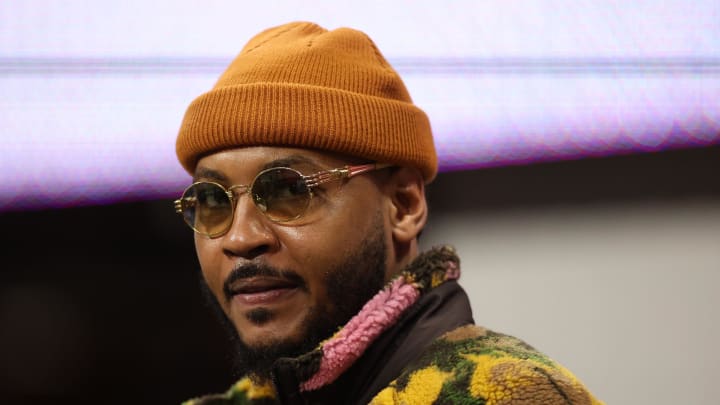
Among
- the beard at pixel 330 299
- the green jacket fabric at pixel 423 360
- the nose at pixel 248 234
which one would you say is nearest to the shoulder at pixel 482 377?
the green jacket fabric at pixel 423 360

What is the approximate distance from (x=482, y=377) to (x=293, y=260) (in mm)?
369

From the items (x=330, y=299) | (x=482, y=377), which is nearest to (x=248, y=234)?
(x=330, y=299)

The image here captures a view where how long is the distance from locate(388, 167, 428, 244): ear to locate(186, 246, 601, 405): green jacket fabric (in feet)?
0.24

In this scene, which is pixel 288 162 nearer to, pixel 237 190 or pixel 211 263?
pixel 237 190

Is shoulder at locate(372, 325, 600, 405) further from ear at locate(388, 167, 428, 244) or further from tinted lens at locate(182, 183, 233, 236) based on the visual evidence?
tinted lens at locate(182, 183, 233, 236)

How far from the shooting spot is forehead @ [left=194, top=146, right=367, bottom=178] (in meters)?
1.23

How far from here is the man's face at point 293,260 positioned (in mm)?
1208

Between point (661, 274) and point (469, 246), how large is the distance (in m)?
0.50

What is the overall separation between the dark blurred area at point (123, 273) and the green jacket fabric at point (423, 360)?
798 millimetres

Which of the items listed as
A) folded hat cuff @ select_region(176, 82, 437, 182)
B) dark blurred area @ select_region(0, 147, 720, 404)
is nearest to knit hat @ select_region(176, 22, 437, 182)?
folded hat cuff @ select_region(176, 82, 437, 182)

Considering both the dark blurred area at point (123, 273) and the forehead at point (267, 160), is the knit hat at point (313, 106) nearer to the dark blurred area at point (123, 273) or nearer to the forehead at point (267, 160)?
the forehead at point (267, 160)

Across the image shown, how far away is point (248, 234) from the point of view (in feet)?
3.95

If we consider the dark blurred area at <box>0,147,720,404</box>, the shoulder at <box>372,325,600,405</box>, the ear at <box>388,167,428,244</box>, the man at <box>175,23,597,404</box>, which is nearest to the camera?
the shoulder at <box>372,325,600,405</box>

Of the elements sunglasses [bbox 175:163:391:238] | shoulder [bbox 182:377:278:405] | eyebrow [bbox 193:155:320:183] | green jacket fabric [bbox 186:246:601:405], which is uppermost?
eyebrow [bbox 193:155:320:183]
